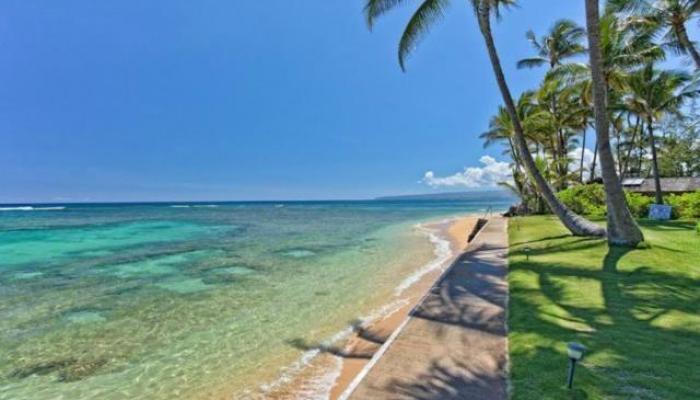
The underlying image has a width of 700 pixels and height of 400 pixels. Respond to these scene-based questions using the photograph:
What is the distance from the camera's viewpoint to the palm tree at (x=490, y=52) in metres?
10.8

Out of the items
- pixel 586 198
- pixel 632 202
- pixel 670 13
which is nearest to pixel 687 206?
pixel 632 202

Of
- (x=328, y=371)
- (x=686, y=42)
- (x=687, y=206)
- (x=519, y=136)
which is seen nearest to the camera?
(x=328, y=371)

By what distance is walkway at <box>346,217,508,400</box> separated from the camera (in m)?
3.35

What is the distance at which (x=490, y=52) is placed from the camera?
35.8 ft

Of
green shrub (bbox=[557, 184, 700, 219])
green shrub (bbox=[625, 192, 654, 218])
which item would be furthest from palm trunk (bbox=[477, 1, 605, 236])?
green shrub (bbox=[625, 192, 654, 218])

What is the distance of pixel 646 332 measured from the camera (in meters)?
4.35

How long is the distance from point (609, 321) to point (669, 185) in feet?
92.5

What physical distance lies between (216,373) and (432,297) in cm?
353

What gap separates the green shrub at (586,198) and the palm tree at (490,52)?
10.0 meters

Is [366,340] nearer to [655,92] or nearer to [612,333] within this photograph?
[612,333]

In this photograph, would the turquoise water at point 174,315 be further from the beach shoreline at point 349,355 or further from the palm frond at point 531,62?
the palm frond at point 531,62

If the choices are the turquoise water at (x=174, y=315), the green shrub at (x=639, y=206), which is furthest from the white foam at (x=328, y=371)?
the green shrub at (x=639, y=206)

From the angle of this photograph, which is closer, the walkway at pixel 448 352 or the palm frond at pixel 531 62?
the walkway at pixel 448 352

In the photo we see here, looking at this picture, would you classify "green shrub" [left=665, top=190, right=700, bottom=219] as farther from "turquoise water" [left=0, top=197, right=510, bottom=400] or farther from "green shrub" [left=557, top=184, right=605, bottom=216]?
"turquoise water" [left=0, top=197, right=510, bottom=400]
